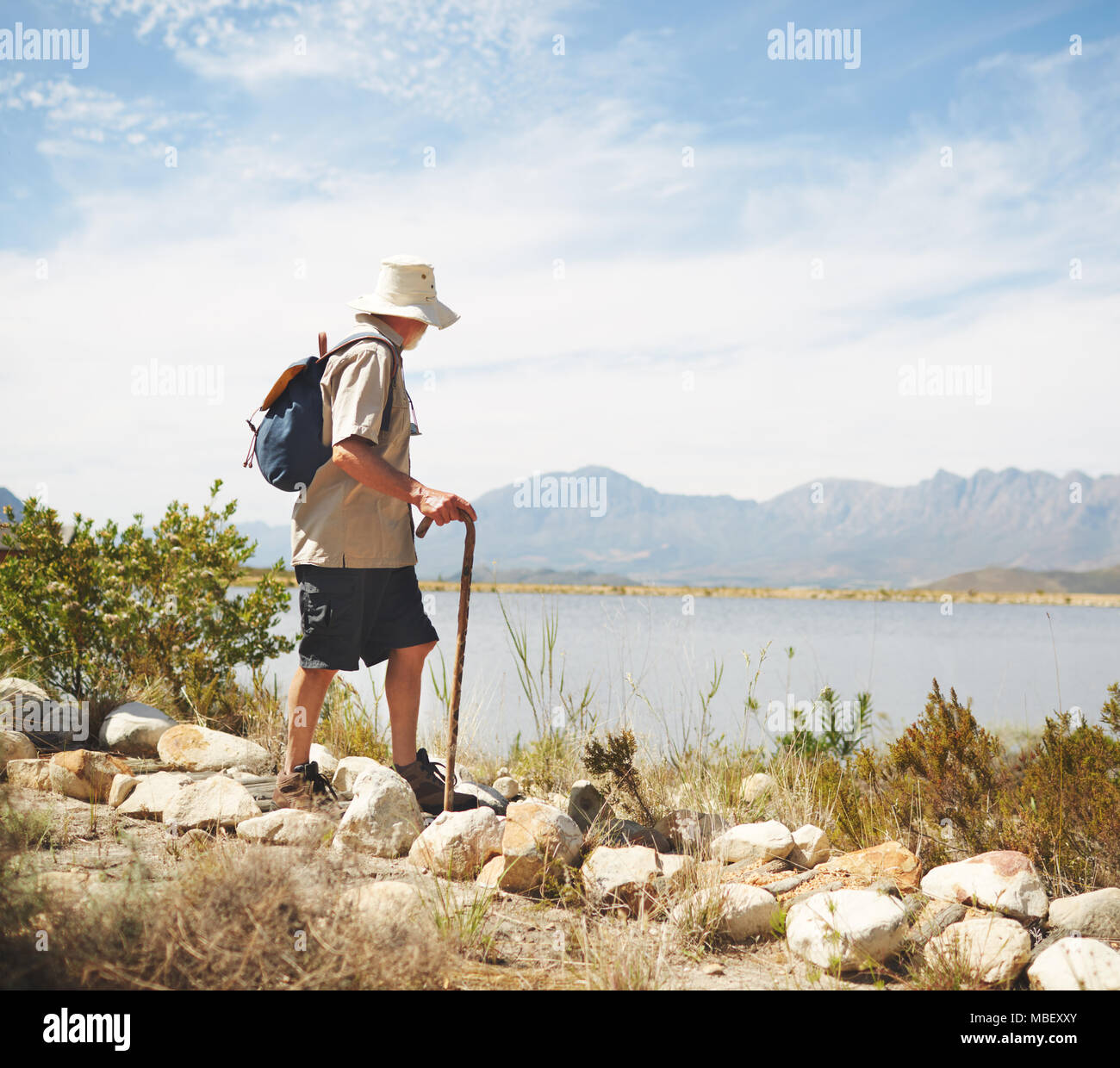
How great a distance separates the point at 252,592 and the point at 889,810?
4.65 meters

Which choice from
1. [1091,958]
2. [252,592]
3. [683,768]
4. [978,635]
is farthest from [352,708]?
[978,635]

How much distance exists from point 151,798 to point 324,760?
4.31 feet

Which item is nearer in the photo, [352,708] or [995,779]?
[995,779]

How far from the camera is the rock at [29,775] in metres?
4.02

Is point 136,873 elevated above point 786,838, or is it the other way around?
point 136,873

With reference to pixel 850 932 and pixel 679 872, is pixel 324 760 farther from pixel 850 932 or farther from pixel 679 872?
pixel 850 932

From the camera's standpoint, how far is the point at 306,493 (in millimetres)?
3717

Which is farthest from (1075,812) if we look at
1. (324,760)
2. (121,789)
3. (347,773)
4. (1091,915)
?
(121,789)

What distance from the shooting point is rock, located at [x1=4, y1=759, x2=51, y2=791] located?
13.2ft

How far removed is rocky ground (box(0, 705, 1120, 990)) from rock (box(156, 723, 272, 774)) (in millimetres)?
433

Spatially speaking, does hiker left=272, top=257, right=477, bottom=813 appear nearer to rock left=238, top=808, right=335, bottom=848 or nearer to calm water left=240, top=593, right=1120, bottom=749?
rock left=238, top=808, right=335, bottom=848

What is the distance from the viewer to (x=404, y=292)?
3.83 m

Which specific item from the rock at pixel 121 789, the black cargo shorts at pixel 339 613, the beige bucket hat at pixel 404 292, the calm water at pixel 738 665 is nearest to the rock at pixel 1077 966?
the calm water at pixel 738 665
